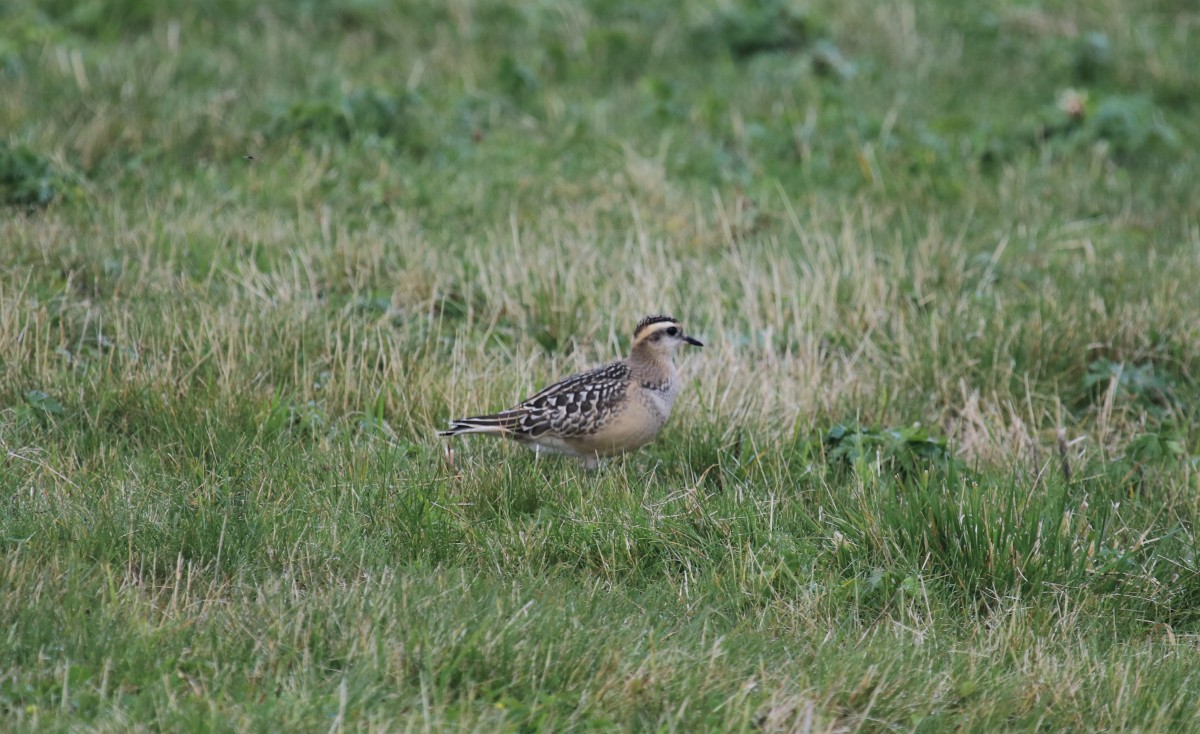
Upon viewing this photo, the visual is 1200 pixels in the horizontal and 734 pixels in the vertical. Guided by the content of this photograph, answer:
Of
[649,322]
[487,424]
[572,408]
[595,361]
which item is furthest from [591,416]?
[595,361]

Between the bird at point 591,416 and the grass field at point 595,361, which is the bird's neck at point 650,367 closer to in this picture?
the bird at point 591,416

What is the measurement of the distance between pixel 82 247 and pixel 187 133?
2.26 m

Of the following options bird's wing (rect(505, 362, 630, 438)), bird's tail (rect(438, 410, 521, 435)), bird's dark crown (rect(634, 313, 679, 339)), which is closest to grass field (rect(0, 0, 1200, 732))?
bird's tail (rect(438, 410, 521, 435))

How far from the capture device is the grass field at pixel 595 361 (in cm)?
484

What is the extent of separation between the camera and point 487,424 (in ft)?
21.9

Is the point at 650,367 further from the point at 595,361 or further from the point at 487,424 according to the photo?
the point at 595,361

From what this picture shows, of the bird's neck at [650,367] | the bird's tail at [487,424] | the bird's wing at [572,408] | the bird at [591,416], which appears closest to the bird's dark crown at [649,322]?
the bird's neck at [650,367]

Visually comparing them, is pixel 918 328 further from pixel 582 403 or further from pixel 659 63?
pixel 659 63

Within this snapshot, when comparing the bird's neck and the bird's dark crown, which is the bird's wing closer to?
the bird's neck

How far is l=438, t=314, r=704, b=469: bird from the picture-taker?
6.64m

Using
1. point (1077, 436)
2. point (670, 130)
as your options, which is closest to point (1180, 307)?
point (1077, 436)

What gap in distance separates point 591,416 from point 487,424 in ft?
1.59

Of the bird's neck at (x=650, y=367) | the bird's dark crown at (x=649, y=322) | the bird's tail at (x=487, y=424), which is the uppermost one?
the bird's dark crown at (x=649, y=322)

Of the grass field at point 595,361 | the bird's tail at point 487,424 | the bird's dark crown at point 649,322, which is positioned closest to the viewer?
the grass field at point 595,361
